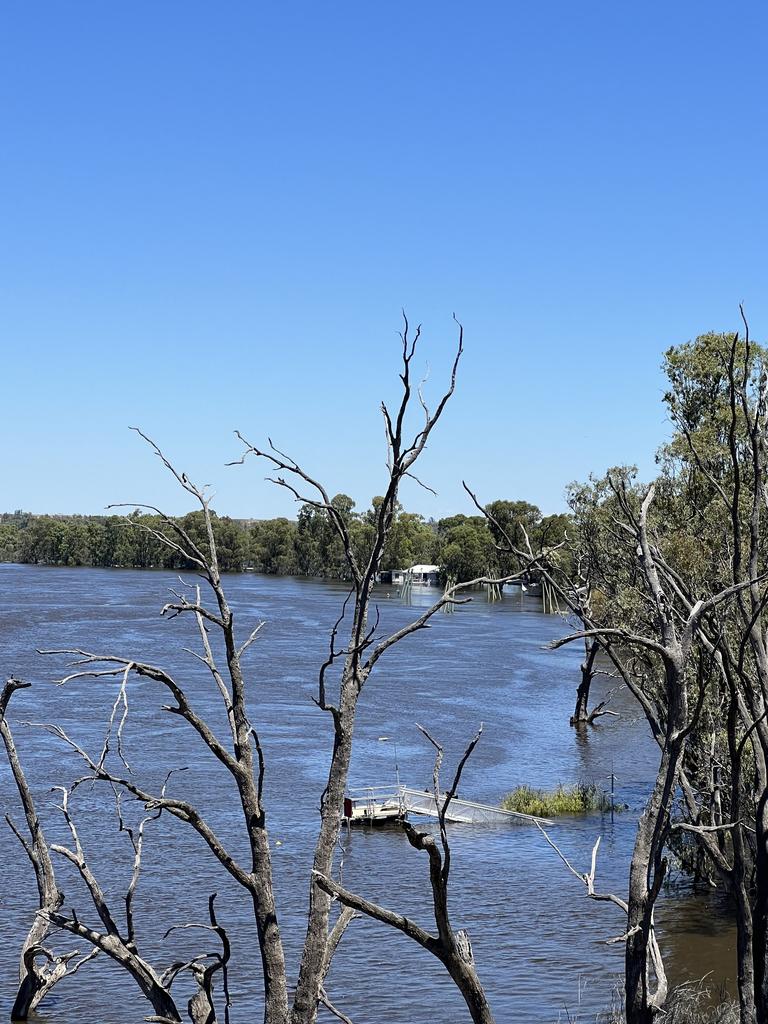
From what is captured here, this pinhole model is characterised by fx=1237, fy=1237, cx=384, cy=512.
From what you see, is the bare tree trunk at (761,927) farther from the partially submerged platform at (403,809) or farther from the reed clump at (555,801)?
the reed clump at (555,801)

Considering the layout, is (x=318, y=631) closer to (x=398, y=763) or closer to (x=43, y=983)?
(x=398, y=763)

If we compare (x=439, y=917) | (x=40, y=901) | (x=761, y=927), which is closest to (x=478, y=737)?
(x=439, y=917)

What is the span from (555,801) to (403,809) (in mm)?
5334

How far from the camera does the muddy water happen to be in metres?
24.1

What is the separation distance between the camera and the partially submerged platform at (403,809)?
3569 cm

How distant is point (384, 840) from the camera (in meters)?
35.0

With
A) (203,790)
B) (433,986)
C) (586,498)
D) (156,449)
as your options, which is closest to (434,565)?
(586,498)

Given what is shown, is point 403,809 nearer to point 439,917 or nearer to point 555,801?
point 555,801

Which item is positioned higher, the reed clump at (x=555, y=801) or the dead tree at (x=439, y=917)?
the dead tree at (x=439, y=917)

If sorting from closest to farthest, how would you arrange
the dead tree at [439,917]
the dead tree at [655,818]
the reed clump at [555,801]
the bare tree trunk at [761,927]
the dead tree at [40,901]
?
the dead tree at [439,917], the dead tree at [655,818], the bare tree trunk at [761,927], the dead tree at [40,901], the reed clump at [555,801]

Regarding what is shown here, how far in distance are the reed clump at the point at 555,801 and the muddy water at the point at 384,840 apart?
102 centimetres

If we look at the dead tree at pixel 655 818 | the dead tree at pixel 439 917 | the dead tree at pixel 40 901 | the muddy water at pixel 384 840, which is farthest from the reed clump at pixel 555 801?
the dead tree at pixel 439 917

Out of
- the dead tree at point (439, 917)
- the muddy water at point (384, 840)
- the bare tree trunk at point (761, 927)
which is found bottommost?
the muddy water at point (384, 840)

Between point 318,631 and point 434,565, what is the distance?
77.9m
